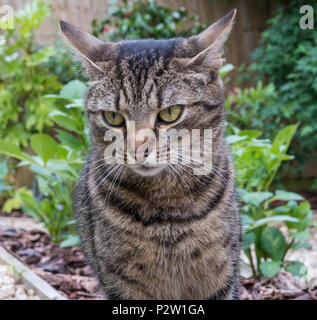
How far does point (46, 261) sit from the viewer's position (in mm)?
2418

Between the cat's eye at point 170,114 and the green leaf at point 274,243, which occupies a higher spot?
the cat's eye at point 170,114

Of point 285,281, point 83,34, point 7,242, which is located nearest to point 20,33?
point 7,242

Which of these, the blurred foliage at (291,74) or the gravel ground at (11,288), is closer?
the gravel ground at (11,288)

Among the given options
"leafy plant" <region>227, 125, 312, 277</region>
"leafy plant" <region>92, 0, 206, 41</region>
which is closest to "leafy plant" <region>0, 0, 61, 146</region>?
"leafy plant" <region>92, 0, 206, 41</region>

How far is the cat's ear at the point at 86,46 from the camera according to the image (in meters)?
1.53

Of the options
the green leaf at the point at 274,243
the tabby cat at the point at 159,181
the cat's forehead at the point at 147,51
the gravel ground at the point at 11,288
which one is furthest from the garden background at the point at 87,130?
the cat's forehead at the point at 147,51

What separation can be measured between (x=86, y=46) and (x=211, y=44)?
1.53 feet

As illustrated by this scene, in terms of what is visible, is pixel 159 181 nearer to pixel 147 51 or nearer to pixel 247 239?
pixel 147 51

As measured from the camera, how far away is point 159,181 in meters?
1.54

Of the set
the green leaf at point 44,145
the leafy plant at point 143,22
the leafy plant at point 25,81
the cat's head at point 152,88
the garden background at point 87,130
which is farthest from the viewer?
the leafy plant at point 25,81

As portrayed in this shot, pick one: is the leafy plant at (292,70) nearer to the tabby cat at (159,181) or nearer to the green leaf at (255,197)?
the green leaf at (255,197)

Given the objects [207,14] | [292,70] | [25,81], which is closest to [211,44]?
[207,14]

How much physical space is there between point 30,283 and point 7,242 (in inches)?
27.5
